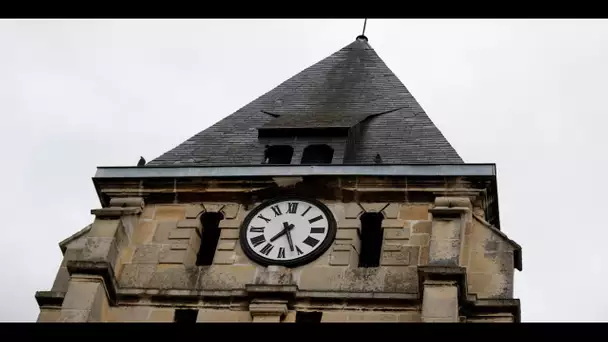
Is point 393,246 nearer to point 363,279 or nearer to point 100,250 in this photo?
point 363,279

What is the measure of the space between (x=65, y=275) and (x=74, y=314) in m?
1.52

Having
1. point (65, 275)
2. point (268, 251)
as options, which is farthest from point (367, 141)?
point (65, 275)

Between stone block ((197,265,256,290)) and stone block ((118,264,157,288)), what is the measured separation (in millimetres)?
740

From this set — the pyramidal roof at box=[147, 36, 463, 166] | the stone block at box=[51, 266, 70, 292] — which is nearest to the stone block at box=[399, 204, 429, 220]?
the pyramidal roof at box=[147, 36, 463, 166]

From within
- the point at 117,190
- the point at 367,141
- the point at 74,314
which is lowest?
the point at 74,314

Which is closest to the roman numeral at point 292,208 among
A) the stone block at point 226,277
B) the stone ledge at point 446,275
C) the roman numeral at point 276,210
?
the roman numeral at point 276,210

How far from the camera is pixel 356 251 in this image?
1652cm

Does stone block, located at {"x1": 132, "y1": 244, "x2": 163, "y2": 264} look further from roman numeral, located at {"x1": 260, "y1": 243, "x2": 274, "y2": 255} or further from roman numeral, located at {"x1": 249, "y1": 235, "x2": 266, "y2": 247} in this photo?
roman numeral, located at {"x1": 260, "y1": 243, "x2": 274, "y2": 255}

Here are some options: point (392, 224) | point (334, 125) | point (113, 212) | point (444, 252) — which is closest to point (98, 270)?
point (113, 212)

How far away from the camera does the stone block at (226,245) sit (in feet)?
55.3

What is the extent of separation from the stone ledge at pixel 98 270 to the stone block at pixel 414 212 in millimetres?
4006
